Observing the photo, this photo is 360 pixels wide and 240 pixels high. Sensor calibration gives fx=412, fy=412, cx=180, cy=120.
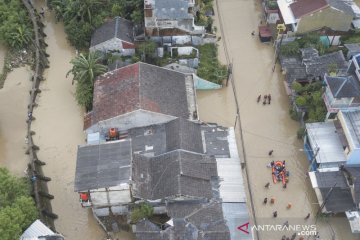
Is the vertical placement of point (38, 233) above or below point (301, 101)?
below

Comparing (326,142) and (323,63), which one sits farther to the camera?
(323,63)

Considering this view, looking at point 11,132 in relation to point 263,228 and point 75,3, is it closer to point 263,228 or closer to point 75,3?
point 75,3

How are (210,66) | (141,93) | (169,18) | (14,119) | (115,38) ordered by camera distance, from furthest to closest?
1. (210,66)
2. (115,38)
3. (169,18)
4. (14,119)
5. (141,93)

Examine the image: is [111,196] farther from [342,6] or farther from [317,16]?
[342,6]

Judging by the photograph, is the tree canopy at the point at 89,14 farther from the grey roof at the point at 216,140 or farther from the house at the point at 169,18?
the grey roof at the point at 216,140

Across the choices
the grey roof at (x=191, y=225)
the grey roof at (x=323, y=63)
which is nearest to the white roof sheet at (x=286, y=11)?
the grey roof at (x=323, y=63)

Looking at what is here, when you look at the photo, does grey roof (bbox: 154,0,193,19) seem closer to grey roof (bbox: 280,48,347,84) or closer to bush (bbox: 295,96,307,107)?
grey roof (bbox: 280,48,347,84)

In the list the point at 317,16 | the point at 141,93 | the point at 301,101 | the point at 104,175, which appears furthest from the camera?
the point at 317,16

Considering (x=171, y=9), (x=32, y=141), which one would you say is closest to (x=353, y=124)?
(x=171, y=9)
